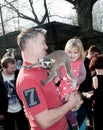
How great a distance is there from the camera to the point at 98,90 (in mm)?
4766

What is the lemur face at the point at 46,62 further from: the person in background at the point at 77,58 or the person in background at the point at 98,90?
the person in background at the point at 98,90

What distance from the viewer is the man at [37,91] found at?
7.39ft

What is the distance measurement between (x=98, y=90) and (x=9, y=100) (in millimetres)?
1530

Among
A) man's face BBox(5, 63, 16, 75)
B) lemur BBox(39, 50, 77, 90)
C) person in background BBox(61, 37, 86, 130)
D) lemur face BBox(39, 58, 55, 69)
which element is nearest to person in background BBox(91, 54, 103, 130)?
person in background BBox(61, 37, 86, 130)

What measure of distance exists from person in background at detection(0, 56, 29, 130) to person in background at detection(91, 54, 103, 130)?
128 centimetres

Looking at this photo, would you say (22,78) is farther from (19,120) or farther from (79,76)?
(19,120)

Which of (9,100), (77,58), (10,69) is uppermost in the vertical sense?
(77,58)

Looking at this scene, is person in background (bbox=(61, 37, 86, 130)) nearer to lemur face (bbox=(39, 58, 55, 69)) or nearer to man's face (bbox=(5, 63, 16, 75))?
man's face (bbox=(5, 63, 16, 75))

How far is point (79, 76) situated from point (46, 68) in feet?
5.16

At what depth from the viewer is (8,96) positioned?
5.14m

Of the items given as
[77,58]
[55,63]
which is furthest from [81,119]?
[55,63]

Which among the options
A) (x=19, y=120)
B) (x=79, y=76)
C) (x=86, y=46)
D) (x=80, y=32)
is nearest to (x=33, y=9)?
(x=80, y=32)

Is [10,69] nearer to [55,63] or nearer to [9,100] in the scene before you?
[9,100]

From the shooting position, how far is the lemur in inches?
93.8
